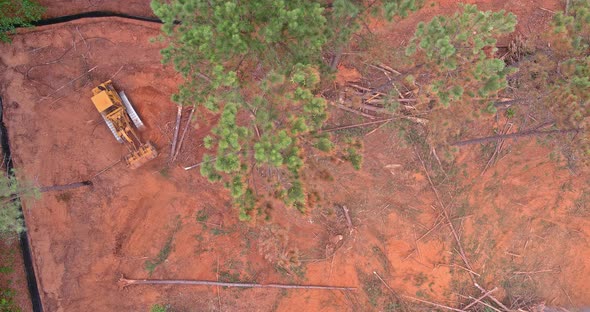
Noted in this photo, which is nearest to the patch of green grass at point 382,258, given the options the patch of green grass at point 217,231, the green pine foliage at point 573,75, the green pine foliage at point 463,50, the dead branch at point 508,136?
the dead branch at point 508,136

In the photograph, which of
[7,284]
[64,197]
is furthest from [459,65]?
[7,284]

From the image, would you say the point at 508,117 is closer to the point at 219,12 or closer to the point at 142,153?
the point at 219,12

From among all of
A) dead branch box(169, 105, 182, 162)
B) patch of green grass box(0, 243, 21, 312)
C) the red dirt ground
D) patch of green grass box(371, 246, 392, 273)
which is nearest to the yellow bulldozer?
the red dirt ground

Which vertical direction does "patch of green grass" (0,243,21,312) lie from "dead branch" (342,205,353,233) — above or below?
above

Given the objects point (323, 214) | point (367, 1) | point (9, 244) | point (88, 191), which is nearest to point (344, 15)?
point (367, 1)

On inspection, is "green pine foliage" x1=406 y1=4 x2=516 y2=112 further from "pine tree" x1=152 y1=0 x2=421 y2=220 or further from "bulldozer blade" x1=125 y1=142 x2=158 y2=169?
"bulldozer blade" x1=125 y1=142 x2=158 y2=169

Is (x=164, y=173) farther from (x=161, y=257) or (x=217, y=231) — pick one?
(x=161, y=257)
